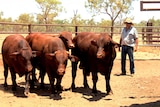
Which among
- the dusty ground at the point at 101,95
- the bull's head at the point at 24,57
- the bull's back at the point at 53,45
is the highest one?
the bull's back at the point at 53,45

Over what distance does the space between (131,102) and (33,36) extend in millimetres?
3985

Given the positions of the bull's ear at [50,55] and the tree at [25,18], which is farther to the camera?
the tree at [25,18]

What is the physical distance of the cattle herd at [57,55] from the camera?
28.7 feet

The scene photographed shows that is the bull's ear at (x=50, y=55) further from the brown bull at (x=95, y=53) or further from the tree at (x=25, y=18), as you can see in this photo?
the tree at (x=25, y=18)

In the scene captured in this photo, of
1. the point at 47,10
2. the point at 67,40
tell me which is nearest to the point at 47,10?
the point at 47,10

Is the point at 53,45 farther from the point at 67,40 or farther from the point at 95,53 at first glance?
the point at 95,53

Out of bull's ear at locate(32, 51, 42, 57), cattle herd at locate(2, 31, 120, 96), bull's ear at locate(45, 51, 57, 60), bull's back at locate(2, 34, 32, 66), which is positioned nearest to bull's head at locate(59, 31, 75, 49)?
cattle herd at locate(2, 31, 120, 96)

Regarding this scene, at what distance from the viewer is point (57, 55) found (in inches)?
339

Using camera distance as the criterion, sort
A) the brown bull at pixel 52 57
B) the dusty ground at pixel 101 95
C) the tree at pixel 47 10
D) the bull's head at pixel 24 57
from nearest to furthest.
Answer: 1. the dusty ground at pixel 101 95
2. the brown bull at pixel 52 57
3. the bull's head at pixel 24 57
4. the tree at pixel 47 10

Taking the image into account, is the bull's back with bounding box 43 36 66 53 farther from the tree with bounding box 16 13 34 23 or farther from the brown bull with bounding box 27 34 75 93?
the tree with bounding box 16 13 34 23

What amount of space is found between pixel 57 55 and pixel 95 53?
114 cm

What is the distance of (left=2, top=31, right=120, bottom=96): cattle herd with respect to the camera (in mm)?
8758

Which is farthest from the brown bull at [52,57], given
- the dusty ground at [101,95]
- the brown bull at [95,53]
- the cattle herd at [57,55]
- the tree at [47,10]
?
the tree at [47,10]

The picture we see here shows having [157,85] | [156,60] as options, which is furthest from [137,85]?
[156,60]
